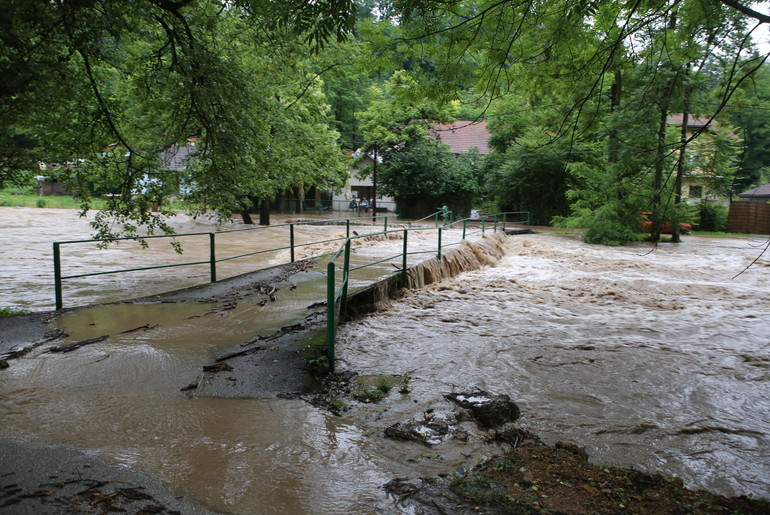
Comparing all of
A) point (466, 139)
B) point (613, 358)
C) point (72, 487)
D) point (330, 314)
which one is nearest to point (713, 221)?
point (466, 139)

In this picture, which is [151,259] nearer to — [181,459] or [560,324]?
[560,324]

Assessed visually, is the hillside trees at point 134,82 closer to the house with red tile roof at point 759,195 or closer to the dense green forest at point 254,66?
the dense green forest at point 254,66

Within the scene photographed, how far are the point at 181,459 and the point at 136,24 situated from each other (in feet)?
17.8

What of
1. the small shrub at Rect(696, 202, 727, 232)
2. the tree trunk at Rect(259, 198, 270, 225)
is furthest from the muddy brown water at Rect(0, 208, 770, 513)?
the small shrub at Rect(696, 202, 727, 232)

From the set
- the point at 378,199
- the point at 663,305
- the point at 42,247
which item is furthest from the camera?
the point at 378,199

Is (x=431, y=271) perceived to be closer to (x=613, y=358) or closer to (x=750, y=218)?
(x=613, y=358)

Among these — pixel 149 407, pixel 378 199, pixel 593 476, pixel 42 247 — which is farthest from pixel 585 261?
pixel 378 199

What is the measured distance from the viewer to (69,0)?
441 centimetres

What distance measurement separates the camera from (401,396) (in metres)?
4.84

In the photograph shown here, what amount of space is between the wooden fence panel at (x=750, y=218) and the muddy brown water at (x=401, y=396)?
75.6 ft

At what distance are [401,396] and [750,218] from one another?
3104 centimetres

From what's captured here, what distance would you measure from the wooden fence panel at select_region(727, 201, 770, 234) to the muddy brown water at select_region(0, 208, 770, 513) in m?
23.0

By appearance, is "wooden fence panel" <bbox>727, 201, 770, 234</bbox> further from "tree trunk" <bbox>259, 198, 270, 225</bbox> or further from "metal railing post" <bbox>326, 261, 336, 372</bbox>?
→ "metal railing post" <bbox>326, 261, 336, 372</bbox>

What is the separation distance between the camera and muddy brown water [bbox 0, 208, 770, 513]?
11.2 feet
